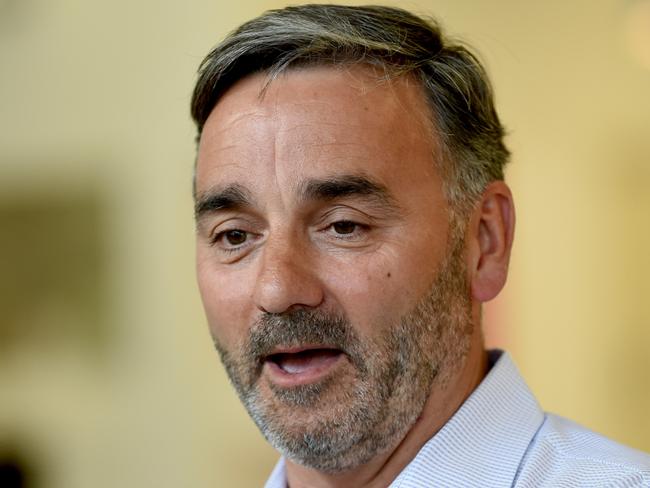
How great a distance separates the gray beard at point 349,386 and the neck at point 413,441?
3 cm

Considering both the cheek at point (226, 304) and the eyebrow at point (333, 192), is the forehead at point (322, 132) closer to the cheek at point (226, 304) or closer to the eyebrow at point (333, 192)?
the eyebrow at point (333, 192)

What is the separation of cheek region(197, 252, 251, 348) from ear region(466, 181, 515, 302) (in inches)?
18.3

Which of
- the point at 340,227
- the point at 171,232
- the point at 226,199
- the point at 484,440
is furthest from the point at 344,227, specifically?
the point at 171,232

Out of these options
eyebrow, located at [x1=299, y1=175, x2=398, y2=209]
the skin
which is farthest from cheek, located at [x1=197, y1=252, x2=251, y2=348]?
eyebrow, located at [x1=299, y1=175, x2=398, y2=209]

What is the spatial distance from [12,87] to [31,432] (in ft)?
5.44

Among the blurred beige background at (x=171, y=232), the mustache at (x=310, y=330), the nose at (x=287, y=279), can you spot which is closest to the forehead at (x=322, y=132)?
the nose at (x=287, y=279)

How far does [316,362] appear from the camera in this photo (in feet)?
6.55

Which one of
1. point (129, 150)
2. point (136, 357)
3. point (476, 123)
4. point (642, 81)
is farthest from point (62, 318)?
point (476, 123)

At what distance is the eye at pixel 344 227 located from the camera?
2025mm

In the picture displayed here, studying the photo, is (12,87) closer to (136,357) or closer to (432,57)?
(136,357)

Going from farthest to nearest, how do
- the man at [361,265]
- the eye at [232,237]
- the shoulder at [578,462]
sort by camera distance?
the eye at [232,237] → the man at [361,265] → the shoulder at [578,462]

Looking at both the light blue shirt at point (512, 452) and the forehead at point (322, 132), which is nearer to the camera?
the light blue shirt at point (512, 452)

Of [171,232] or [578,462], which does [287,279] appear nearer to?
[578,462]

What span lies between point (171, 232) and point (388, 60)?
310cm
